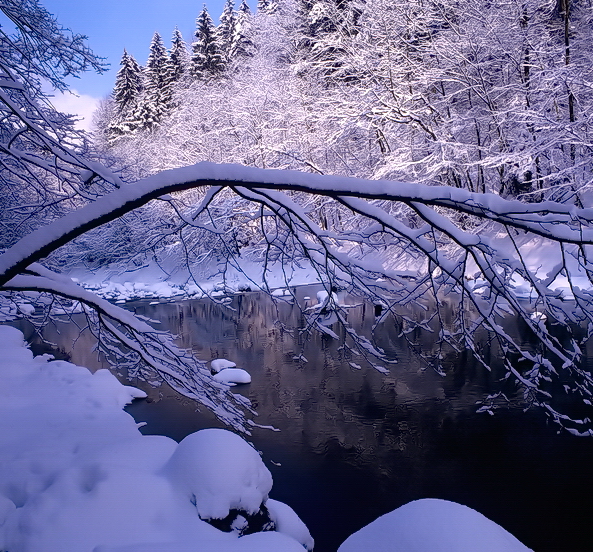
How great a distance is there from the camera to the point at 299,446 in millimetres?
6109

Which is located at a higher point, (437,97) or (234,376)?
(437,97)

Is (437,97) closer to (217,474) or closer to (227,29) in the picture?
(217,474)

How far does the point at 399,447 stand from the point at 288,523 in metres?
2.75

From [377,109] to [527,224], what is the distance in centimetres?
1479

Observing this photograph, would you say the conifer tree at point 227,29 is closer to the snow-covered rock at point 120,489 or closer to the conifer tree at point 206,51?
the conifer tree at point 206,51

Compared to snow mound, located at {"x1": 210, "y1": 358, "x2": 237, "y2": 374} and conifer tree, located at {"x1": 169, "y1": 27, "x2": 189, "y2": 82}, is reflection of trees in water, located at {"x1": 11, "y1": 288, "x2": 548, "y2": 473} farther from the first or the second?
conifer tree, located at {"x1": 169, "y1": 27, "x2": 189, "y2": 82}

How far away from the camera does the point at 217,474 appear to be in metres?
3.19

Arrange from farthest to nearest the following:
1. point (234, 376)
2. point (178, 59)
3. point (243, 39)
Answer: point (178, 59) < point (243, 39) < point (234, 376)

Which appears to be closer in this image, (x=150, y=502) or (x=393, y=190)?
(x=393, y=190)

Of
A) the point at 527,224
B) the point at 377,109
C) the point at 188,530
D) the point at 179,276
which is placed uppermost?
the point at 377,109

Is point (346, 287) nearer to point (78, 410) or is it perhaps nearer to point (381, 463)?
point (381, 463)

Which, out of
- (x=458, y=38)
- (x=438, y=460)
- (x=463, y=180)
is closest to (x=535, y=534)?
(x=438, y=460)

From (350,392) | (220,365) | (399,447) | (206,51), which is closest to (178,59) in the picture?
(206,51)

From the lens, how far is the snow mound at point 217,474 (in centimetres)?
312
